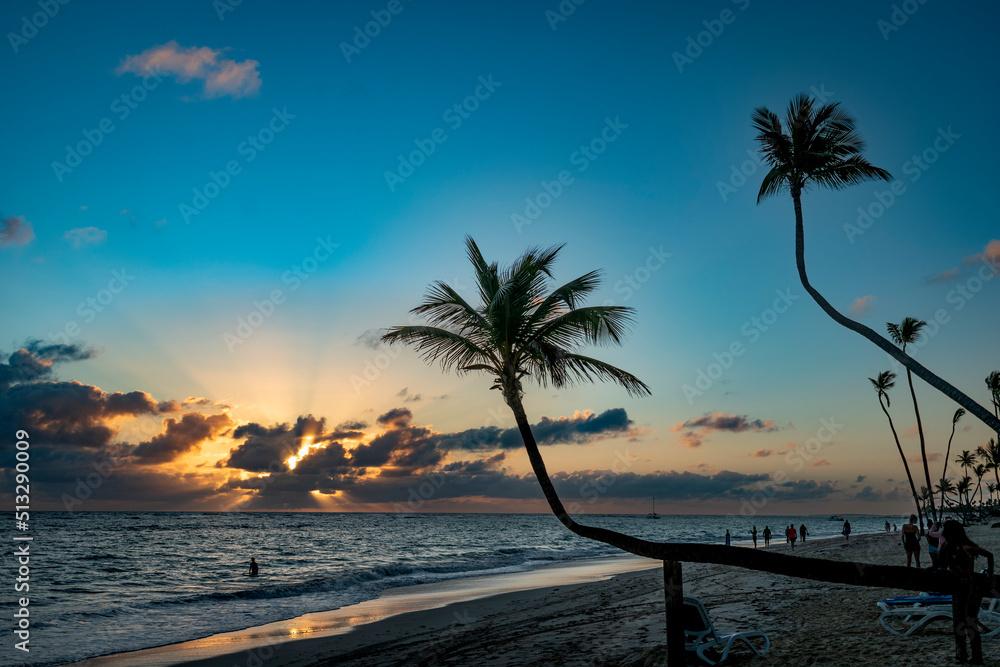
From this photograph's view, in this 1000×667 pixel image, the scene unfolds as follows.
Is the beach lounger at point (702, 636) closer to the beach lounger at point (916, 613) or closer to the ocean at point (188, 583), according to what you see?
the beach lounger at point (916, 613)

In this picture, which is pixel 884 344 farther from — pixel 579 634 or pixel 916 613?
pixel 579 634

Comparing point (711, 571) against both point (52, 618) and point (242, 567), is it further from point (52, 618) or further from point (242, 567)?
point (242, 567)

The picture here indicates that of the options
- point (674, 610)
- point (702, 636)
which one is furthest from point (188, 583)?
point (674, 610)

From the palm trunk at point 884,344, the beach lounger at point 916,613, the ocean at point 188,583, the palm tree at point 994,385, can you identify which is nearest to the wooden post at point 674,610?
the beach lounger at point 916,613

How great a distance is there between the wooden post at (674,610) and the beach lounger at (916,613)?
4.86 metres

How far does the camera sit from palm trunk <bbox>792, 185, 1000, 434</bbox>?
9391mm

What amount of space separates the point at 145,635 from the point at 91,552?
39141 mm

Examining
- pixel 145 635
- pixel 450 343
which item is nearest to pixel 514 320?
pixel 450 343

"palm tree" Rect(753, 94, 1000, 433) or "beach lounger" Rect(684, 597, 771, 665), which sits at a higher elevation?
"palm tree" Rect(753, 94, 1000, 433)

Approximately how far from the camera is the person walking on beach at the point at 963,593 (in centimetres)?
568

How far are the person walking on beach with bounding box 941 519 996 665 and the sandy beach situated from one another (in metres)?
0.49

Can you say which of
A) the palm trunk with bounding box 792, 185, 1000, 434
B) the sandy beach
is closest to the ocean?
the sandy beach

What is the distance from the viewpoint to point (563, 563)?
41.4m

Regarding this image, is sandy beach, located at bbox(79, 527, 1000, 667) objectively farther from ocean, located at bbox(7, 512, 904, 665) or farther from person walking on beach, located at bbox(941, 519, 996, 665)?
ocean, located at bbox(7, 512, 904, 665)
